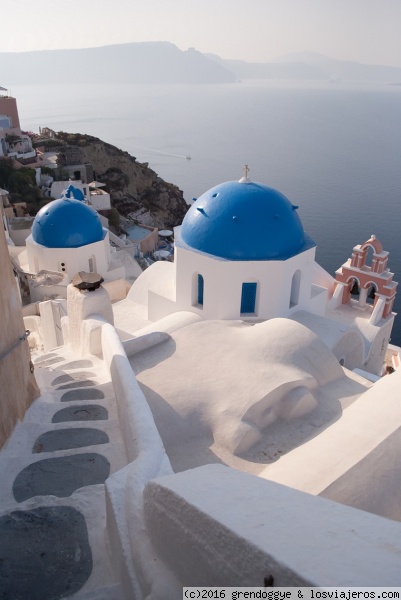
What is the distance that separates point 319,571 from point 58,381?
563 centimetres

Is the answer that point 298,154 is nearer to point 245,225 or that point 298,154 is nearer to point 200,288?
point 200,288

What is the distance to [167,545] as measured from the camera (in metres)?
2.92

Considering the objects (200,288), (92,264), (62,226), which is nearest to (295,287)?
(200,288)

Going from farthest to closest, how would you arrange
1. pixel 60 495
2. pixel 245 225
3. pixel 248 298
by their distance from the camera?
pixel 248 298 < pixel 245 225 < pixel 60 495

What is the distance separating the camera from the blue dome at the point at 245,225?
1006cm

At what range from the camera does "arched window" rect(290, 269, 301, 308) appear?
1091 centimetres

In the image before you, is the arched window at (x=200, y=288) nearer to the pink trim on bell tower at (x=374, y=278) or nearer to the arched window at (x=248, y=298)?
the arched window at (x=248, y=298)

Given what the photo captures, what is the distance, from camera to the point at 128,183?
4091 cm

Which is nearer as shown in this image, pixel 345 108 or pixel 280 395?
pixel 280 395

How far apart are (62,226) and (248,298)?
769 centimetres

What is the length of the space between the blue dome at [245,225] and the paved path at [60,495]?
15.0 ft

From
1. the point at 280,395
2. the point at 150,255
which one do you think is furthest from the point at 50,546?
the point at 150,255

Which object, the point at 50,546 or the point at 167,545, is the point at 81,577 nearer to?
the point at 50,546

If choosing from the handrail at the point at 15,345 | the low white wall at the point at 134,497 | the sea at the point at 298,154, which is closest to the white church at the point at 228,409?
the low white wall at the point at 134,497
